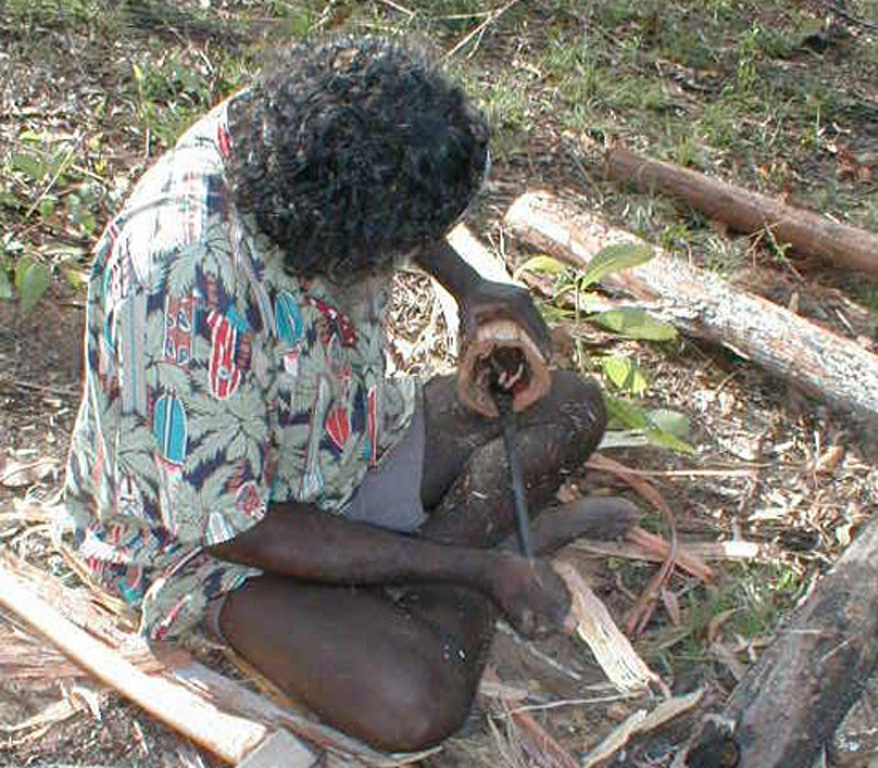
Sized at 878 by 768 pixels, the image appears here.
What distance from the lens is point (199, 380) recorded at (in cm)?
206

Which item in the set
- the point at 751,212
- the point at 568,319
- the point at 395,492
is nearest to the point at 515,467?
the point at 395,492

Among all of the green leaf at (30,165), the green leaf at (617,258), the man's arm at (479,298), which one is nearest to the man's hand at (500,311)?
the man's arm at (479,298)

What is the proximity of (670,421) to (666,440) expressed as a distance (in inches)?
2.4

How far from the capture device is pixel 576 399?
2871 mm

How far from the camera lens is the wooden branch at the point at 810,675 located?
7.63 feet

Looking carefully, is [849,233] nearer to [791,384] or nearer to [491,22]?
[791,384]

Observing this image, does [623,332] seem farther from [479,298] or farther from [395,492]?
[395,492]

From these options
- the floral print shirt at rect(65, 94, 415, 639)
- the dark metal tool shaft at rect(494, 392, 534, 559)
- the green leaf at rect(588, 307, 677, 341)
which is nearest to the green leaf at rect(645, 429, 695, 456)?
the green leaf at rect(588, 307, 677, 341)

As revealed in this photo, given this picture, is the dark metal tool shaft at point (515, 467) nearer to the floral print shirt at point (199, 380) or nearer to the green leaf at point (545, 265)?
the floral print shirt at point (199, 380)

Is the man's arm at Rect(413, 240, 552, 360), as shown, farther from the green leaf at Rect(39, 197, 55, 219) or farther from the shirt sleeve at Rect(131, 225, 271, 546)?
the green leaf at Rect(39, 197, 55, 219)

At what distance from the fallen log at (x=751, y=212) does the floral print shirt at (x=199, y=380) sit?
5.28 feet

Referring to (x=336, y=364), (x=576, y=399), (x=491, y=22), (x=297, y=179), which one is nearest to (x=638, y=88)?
(x=491, y=22)

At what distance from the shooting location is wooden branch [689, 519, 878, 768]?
233 centimetres

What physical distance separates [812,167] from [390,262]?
2542 mm
